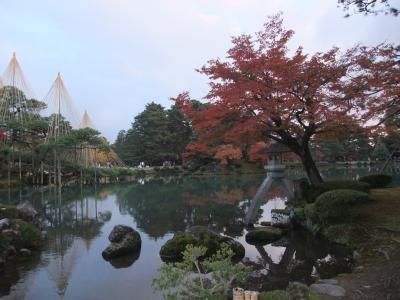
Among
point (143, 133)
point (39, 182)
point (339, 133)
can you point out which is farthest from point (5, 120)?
point (339, 133)

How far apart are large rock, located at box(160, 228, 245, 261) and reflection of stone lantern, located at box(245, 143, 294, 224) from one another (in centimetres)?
339

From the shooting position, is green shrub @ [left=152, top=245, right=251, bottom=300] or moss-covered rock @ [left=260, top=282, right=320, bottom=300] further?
moss-covered rock @ [left=260, top=282, right=320, bottom=300]

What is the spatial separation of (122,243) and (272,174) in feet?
18.8

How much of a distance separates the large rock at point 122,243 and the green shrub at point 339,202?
5.24 meters

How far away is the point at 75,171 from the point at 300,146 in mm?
29501

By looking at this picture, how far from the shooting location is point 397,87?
9.05 meters

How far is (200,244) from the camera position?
28.8 ft

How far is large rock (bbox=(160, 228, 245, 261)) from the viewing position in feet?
29.0

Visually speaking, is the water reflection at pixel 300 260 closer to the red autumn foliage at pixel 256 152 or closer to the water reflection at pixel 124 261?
the water reflection at pixel 124 261

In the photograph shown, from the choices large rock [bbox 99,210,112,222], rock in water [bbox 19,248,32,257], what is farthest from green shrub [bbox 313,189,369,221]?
large rock [bbox 99,210,112,222]

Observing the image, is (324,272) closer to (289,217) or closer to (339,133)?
(289,217)

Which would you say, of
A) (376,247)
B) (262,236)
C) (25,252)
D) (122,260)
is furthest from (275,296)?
(25,252)

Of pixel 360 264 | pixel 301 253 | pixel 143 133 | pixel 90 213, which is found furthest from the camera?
pixel 143 133

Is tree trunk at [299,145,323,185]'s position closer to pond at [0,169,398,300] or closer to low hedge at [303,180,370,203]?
low hedge at [303,180,370,203]
